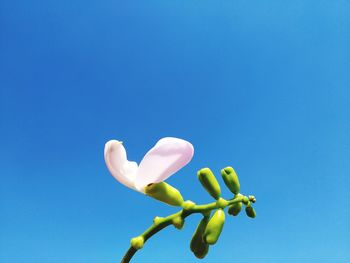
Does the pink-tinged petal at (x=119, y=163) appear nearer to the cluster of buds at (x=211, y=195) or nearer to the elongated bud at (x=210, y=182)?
the cluster of buds at (x=211, y=195)

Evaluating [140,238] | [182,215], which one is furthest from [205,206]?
[140,238]

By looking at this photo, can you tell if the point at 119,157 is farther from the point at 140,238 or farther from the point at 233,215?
the point at 233,215

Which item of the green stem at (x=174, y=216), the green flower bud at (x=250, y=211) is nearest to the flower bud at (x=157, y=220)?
the green stem at (x=174, y=216)

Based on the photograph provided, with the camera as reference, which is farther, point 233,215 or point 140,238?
point 233,215

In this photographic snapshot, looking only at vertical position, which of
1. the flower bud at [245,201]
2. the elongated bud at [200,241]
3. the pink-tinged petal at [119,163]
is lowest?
the elongated bud at [200,241]

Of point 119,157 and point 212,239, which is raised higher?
point 119,157
